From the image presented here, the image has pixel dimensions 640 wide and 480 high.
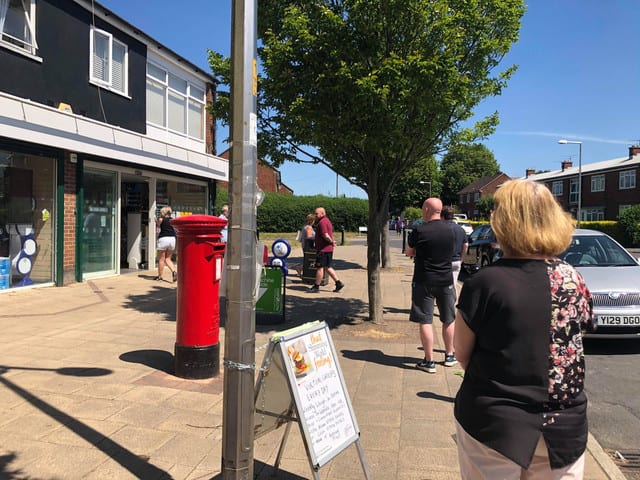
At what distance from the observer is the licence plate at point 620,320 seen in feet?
20.7

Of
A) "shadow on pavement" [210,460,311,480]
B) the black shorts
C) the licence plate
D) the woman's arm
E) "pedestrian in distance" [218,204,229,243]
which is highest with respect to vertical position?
"pedestrian in distance" [218,204,229,243]

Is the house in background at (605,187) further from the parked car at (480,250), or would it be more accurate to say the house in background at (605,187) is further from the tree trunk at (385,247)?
the tree trunk at (385,247)

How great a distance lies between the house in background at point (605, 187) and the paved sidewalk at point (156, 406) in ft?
126

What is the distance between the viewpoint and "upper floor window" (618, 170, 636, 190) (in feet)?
137

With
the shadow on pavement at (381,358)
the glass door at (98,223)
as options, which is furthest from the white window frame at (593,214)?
the shadow on pavement at (381,358)

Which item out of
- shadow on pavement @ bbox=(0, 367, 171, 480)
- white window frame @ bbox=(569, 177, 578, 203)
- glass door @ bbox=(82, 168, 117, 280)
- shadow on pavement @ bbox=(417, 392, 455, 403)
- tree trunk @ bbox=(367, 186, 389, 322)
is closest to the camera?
shadow on pavement @ bbox=(0, 367, 171, 480)

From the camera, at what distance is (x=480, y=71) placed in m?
6.89

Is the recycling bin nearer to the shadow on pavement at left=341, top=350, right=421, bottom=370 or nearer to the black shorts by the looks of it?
the black shorts

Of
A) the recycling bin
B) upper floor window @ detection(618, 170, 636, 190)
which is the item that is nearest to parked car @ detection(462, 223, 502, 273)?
the recycling bin

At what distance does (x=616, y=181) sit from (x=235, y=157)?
48894 millimetres

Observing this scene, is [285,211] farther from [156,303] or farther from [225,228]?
[225,228]

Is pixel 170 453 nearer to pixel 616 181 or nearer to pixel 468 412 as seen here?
pixel 468 412

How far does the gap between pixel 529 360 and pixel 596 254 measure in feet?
22.7

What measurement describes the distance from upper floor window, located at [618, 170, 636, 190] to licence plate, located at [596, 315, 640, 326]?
41.8m
